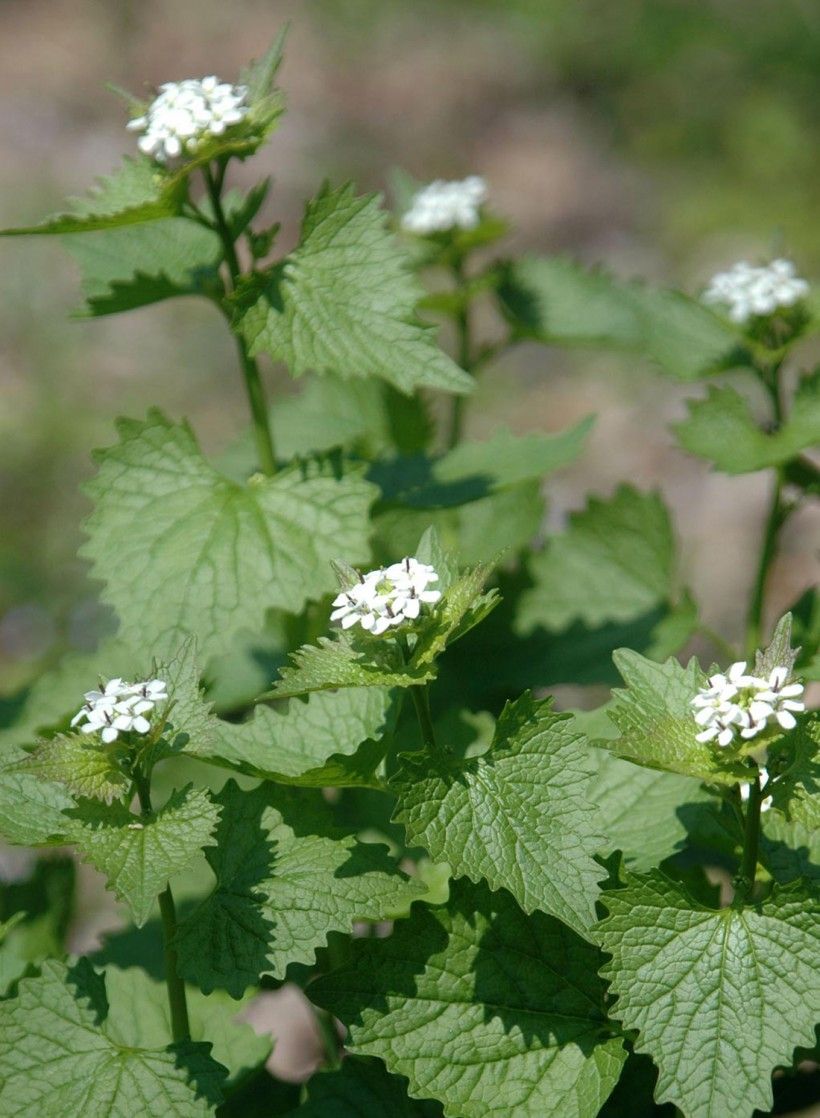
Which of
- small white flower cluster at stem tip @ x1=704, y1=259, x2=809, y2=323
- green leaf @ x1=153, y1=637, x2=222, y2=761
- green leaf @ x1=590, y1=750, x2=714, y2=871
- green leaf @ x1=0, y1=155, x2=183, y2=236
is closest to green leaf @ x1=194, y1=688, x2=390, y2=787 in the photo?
green leaf @ x1=153, y1=637, x2=222, y2=761

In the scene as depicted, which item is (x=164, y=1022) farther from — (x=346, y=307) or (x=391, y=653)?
(x=346, y=307)

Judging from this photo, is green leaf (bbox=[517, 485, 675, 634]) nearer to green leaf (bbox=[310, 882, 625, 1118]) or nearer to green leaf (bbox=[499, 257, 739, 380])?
green leaf (bbox=[499, 257, 739, 380])

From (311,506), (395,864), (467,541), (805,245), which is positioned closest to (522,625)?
(467,541)

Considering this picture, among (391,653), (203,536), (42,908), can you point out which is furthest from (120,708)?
(42,908)

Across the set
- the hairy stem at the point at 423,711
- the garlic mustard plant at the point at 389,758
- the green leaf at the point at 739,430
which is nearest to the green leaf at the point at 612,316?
the garlic mustard plant at the point at 389,758

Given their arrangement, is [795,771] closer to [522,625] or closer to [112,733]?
[112,733]
